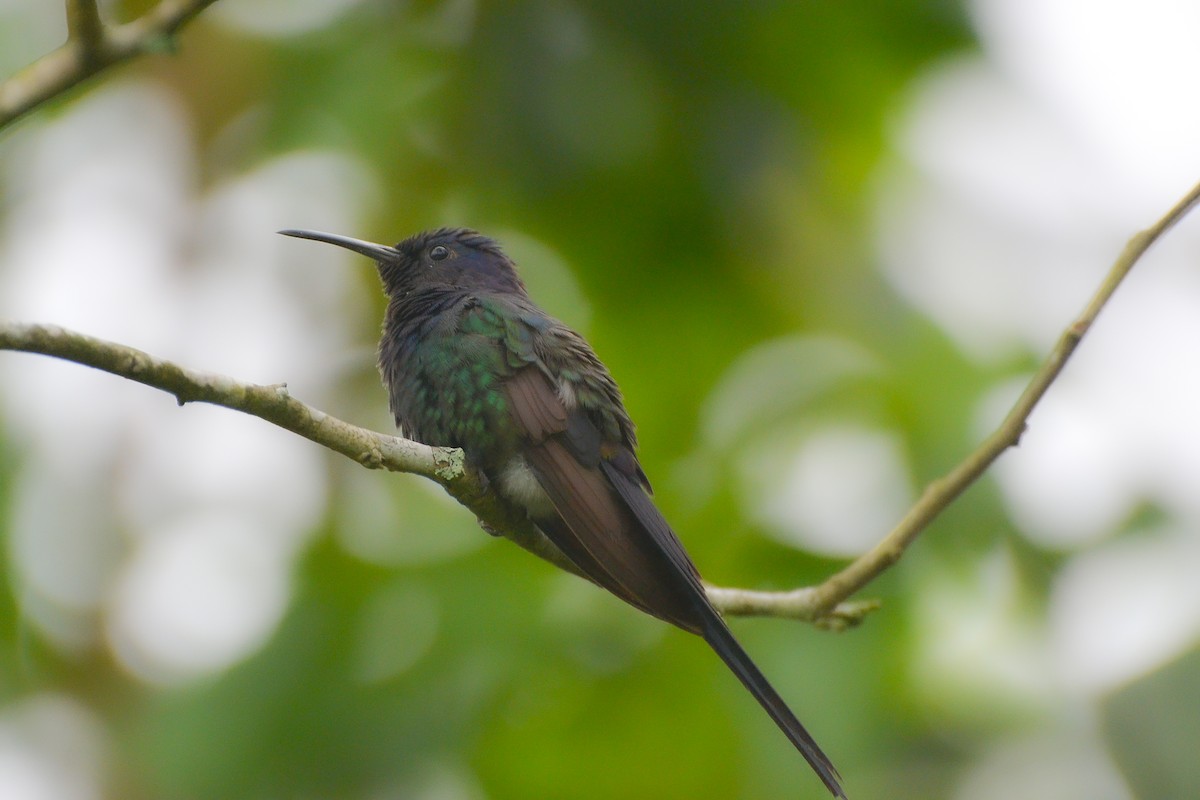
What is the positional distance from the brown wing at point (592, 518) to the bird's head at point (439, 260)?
87cm

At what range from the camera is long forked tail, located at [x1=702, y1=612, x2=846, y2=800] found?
116 inches

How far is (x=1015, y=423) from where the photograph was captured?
290cm

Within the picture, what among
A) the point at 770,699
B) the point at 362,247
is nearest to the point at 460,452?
Answer: the point at 770,699

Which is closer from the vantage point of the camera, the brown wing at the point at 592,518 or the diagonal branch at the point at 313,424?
the diagonal branch at the point at 313,424

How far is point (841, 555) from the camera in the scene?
478cm

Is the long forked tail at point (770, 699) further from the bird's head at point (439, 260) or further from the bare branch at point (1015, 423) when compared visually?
the bird's head at point (439, 260)

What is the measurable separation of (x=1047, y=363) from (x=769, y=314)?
2655 millimetres

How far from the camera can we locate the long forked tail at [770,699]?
9.67ft

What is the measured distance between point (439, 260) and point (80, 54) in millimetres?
2819

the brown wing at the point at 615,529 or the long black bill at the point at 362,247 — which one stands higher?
the long black bill at the point at 362,247

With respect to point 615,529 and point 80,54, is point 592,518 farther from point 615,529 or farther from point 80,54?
point 80,54

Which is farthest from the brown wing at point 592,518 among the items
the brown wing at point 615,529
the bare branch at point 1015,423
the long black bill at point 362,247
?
the long black bill at point 362,247

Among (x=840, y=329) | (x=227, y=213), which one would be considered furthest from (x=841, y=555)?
(x=227, y=213)

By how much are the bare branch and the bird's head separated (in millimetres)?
1942
